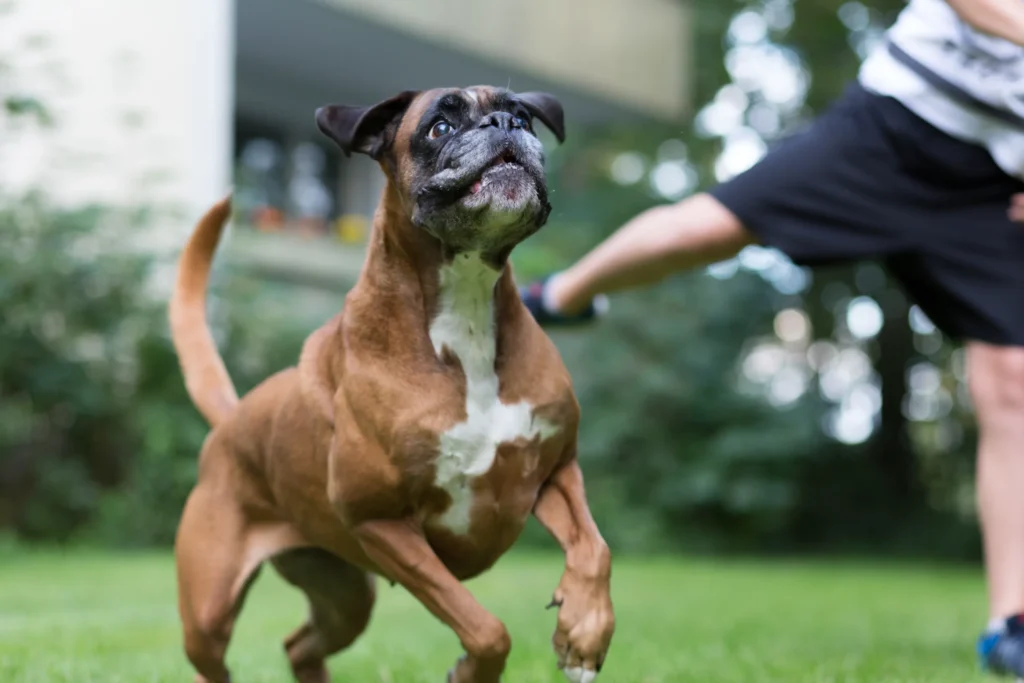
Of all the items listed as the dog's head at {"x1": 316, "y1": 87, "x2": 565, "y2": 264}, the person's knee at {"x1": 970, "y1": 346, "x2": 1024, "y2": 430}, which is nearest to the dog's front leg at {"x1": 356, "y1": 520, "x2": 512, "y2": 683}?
the dog's head at {"x1": 316, "y1": 87, "x2": 565, "y2": 264}

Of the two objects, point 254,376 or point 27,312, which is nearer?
point 27,312

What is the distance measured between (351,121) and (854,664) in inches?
92.2

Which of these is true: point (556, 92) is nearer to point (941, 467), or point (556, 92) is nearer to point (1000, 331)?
point (941, 467)

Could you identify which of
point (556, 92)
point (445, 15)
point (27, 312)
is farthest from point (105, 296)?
A: point (556, 92)

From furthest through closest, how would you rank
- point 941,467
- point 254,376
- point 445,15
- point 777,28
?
point 941,467, point 777,28, point 445,15, point 254,376

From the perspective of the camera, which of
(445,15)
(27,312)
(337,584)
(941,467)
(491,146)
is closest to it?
(491,146)

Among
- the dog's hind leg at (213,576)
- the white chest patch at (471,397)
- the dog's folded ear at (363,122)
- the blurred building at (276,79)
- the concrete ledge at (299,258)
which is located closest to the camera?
the white chest patch at (471,397)

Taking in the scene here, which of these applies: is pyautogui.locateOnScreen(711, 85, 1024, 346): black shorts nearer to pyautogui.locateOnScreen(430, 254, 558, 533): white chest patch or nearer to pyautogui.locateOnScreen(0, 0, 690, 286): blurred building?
pyautogui.locateOnScreen(430, 254, 558, 533): white chest patch

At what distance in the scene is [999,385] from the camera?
361cm

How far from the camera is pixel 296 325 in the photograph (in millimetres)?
11375

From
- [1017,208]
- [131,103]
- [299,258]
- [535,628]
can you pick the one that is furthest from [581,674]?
[299,258]

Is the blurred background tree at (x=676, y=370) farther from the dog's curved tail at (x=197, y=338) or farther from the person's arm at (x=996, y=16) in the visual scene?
the person's arm at (x=996, y=16)

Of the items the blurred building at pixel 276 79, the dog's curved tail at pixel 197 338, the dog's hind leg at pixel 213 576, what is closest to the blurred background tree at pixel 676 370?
the blurred building at pixel 276 79

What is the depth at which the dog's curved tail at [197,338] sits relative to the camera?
3.64m
